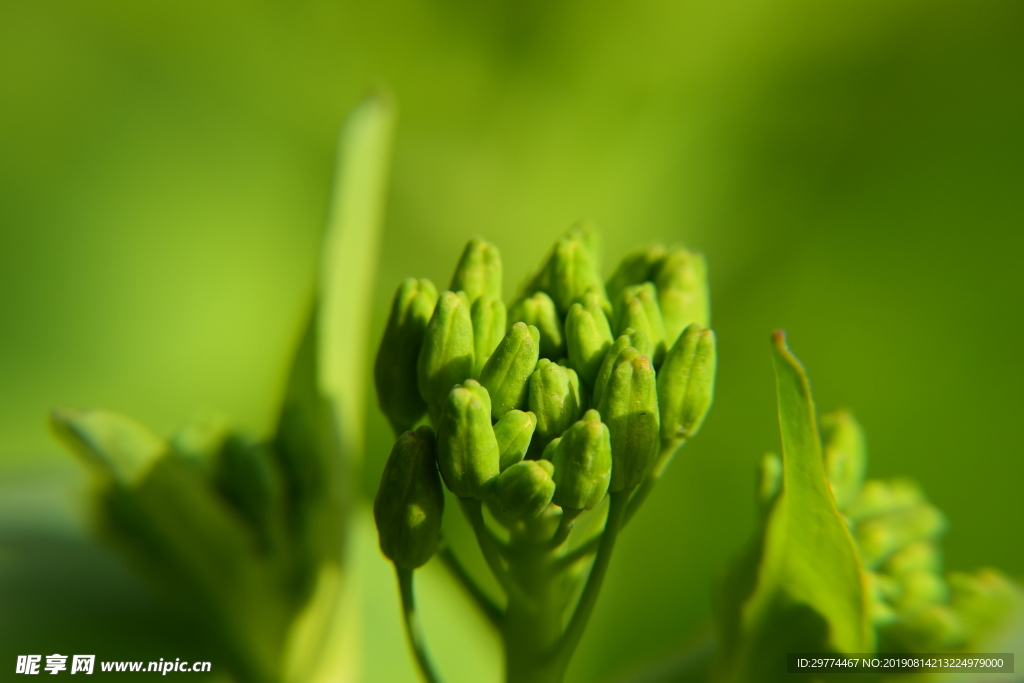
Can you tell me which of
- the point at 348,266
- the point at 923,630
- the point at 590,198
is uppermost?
the point at 590,198

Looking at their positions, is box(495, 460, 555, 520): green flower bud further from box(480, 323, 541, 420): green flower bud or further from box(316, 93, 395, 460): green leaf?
box(316, 93, 395, 460): green leaf

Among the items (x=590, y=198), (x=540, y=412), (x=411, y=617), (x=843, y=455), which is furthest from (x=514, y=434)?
(x=590, y=198)

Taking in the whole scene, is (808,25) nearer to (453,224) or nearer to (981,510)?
(453,224)

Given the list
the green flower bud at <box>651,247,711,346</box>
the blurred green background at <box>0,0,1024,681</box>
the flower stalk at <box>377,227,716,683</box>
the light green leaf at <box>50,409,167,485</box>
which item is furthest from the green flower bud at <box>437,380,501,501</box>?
the blurred green background at <box>0,0,1024,681</box>

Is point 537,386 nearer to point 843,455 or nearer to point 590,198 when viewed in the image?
point 843,455

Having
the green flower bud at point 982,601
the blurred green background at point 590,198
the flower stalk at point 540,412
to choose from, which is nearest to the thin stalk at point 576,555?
the flower stalk at point 540,412

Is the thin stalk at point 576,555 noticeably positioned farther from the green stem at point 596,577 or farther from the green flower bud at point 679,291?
the green flower bud at point 679,291
